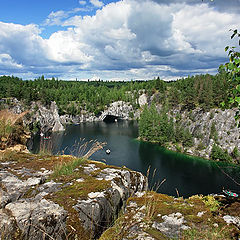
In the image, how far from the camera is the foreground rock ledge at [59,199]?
2783mm

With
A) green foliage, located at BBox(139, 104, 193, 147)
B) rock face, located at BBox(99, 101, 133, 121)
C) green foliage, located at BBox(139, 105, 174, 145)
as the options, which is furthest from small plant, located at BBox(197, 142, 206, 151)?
rock face, located at BBox(99, 101, 133, 121)

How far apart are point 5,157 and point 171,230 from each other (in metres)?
5.20

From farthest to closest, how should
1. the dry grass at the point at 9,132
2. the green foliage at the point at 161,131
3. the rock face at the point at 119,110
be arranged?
the rock face at the point at 119,110 < the green foliage at the point at 161,131 < the dry grass at the point at 9,132

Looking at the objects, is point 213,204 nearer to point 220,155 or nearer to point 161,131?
point 220,155

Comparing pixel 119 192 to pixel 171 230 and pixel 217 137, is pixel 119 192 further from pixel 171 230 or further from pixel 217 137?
pixel 217 137

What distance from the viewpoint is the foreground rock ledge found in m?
2.78

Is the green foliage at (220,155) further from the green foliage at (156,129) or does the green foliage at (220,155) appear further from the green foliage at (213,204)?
the green foliage at (213,204)

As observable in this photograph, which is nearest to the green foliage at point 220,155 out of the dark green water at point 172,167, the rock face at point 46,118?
the dark green water at point 172,167

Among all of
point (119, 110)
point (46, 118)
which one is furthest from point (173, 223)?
point (119, 110)

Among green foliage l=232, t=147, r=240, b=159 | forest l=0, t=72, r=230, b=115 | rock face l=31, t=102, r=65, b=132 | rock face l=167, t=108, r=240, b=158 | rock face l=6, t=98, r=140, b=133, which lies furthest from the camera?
rock face l=31, t=102, r=65, b=132

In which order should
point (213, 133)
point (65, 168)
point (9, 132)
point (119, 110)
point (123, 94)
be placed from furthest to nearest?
point (123, 94), point (119, 110), point (213, 133), point (9, 132), point (65, 168)

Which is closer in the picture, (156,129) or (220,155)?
(220,155)

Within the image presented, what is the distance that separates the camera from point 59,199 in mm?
3404

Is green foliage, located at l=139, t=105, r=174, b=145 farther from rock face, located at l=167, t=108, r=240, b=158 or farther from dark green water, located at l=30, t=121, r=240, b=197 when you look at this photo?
rock face, located at l=167, t=108, r=240, b=158
